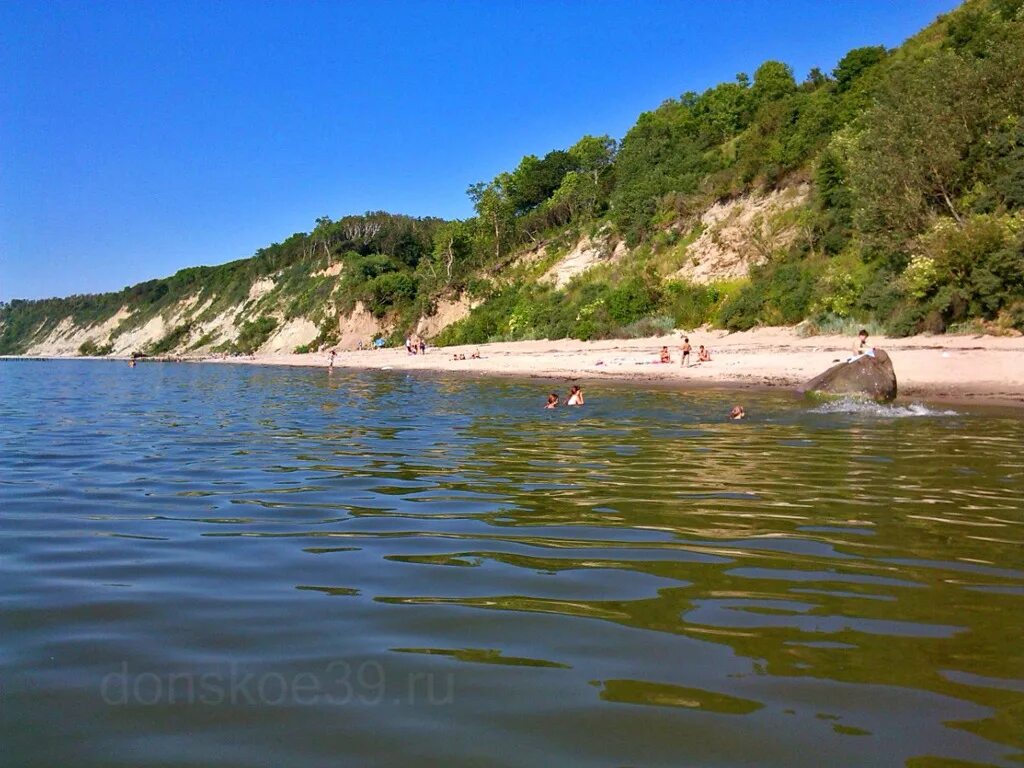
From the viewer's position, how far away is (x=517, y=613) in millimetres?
3676

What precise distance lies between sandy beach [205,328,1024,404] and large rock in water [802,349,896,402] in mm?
1554

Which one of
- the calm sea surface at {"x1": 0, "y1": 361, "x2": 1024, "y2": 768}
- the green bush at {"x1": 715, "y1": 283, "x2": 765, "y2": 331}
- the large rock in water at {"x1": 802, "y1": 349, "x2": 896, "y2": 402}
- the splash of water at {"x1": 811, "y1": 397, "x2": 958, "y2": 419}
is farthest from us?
the green bush at {"x1": 715, "y1": 283, "x2": 765, "y2": 331}

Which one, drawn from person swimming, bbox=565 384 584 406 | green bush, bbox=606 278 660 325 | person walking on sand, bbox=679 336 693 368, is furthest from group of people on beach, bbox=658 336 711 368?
green bush, bbox=606 278 660 325

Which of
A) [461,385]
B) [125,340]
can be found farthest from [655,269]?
[125,340]

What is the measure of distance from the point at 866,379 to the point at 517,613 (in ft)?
46.0

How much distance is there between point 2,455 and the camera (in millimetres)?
9656

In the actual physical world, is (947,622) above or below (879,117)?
below

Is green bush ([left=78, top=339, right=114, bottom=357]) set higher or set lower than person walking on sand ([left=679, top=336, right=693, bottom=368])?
higher

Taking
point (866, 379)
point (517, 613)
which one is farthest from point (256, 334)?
point (517, 613)

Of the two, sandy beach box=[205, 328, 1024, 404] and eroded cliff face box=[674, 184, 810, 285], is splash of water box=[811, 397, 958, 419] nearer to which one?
sandy beach box=[205, 328, 1024, 404]

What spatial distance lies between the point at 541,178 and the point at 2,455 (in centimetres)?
5381

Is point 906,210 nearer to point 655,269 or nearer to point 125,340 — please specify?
point 655,269

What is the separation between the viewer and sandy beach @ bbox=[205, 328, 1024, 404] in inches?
675

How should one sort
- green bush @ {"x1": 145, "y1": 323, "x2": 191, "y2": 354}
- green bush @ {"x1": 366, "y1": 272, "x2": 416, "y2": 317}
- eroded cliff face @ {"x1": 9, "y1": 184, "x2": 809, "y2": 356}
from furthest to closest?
green bush @ {"x1": 145, "y1": 323, "x2": 191, "y2": 354}, green bush @ {"x1": 366, "y1": 272, "x2": 416, "y2": 317}, eroded cliff face @ {"x1": 9, "y1": 184, "x2": 809, "y2": 356}
